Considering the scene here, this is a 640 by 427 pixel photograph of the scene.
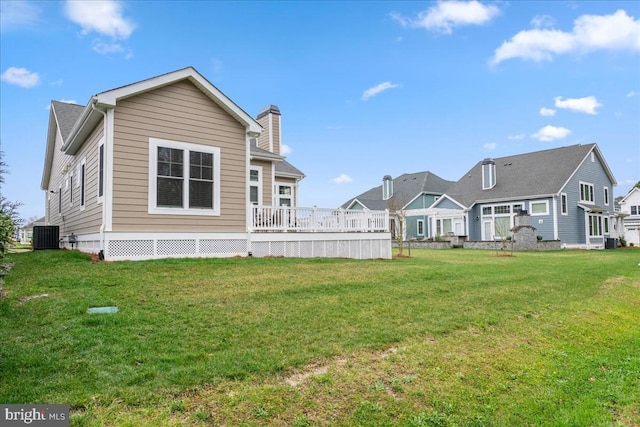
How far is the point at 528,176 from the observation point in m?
28.0

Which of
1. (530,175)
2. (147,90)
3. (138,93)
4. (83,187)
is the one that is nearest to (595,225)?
(530,175)

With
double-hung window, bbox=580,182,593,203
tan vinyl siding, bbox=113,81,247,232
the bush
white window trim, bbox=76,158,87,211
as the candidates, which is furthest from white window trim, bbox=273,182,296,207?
double-hung window, bbox=580,182,593,203

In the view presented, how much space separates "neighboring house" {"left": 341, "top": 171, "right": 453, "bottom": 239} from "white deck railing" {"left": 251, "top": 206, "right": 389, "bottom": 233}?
Result: 18.5m

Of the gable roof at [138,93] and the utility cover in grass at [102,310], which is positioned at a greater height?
the gable roof at [138,93]

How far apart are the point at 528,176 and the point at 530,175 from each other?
152mm

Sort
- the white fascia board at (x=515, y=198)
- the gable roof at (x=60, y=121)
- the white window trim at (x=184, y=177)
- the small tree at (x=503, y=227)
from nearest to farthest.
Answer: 1. the white window trim at (x=184, y=177)
2. the gable roof at (x=60, y=121)
3. the small tree at (x=503, y=227)
4. the white fascia board at (x=515, y=198)

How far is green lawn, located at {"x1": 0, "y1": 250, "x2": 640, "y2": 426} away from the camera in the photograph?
9.77ft

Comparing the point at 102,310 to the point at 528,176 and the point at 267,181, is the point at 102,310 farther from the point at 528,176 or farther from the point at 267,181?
the point at 528,176

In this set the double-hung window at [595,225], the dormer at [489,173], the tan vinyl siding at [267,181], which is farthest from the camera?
the dormer at [489,173]

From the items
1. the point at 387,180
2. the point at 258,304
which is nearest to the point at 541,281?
the point at 258,304

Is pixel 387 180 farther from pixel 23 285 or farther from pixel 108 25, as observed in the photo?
pixel 23 285

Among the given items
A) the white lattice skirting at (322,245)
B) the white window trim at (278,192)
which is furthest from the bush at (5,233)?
the white window trim at (278,192)

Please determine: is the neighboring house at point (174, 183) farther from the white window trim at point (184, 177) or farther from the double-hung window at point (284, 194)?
the double-hung window at point (284, 194)

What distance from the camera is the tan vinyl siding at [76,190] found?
1025 centimetres
